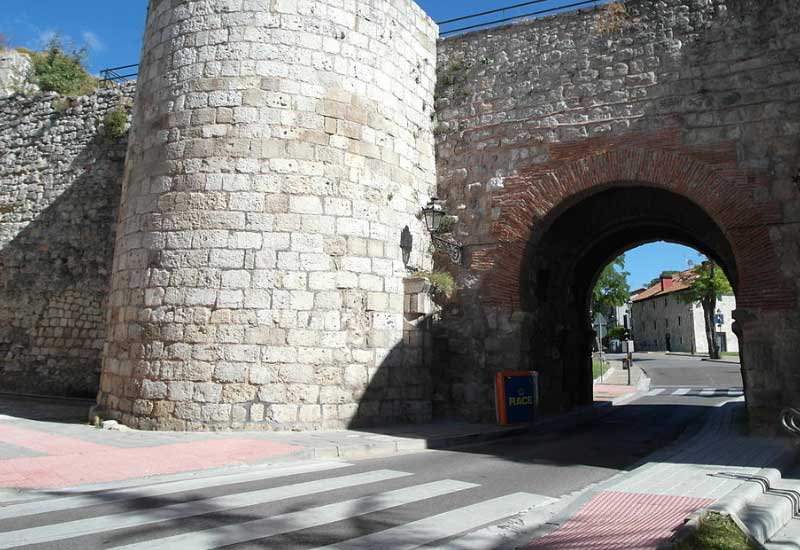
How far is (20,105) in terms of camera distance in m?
15.1

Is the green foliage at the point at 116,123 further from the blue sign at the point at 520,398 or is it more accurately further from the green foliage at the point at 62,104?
the blue sign at the point at 520,398

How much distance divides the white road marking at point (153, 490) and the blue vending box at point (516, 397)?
3674 millimetres

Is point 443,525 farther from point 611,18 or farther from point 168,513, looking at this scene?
point 611,18

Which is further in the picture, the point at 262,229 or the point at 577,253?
the point at 577,253

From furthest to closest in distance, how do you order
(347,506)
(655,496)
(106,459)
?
(106,459) → (655,496) → (347,506)

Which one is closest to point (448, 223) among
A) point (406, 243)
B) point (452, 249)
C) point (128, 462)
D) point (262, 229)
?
point (452, 249)

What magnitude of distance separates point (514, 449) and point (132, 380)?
5473mm

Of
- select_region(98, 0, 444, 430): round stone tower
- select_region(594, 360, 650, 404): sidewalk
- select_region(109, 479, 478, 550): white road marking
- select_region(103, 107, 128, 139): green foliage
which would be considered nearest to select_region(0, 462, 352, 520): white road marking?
select_region(109, 479, 478, 550): white road marking

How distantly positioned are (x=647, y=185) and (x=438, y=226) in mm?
3396

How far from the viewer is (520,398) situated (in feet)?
31.2

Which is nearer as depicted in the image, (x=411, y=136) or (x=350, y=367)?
(x=350, y=367)

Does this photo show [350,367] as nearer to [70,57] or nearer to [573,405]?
[573,405]

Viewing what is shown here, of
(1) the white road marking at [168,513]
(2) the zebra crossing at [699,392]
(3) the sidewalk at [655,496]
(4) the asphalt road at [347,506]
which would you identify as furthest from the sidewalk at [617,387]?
(1) the white road marking at [168,513]

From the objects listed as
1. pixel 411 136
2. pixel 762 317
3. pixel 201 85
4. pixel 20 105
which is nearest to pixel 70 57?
pixel 20 105
